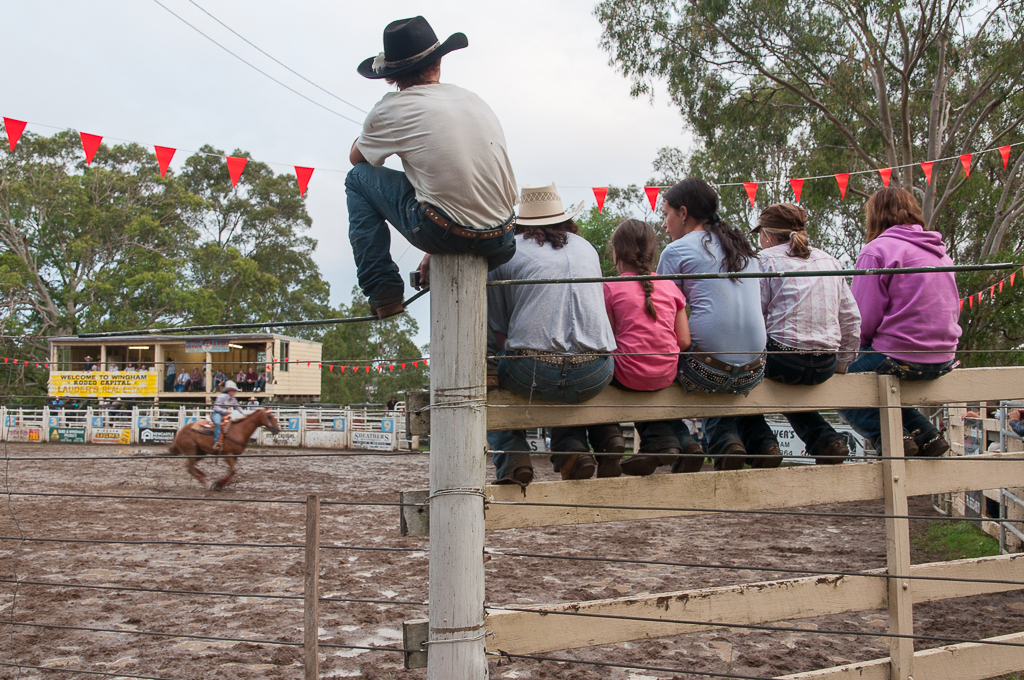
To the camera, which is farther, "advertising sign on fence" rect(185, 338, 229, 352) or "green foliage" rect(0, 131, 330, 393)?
"green foliage" rect(0, 131, 330, 393)

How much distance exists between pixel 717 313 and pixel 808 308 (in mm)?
492

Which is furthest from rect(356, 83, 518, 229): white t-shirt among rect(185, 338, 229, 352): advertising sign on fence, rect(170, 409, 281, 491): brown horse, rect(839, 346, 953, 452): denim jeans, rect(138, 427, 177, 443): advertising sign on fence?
rect(138, 427, 177, 443): advertising sign on fence

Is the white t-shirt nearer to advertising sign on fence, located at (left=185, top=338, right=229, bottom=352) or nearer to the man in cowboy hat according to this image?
the man in cowboy hat

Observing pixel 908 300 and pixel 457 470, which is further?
pixel 908 300

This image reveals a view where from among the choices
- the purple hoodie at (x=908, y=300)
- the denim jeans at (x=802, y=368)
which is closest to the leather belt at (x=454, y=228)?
the denim jeans at (x=802, y=368)

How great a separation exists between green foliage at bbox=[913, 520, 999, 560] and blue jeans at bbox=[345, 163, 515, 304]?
7034 millimetres

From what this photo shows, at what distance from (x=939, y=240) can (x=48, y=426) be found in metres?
25.5

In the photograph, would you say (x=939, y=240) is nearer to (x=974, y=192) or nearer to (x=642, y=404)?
(x=642, y=404)

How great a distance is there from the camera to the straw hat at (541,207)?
2.55 meters

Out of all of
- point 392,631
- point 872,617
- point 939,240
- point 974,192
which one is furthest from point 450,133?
point 974,192

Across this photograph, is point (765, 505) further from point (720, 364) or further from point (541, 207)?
point (541, 207)

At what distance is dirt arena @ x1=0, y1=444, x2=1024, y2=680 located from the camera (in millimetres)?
4371

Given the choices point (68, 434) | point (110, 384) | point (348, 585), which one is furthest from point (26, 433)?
point (348, 585)

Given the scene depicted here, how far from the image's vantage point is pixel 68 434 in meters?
22.6
